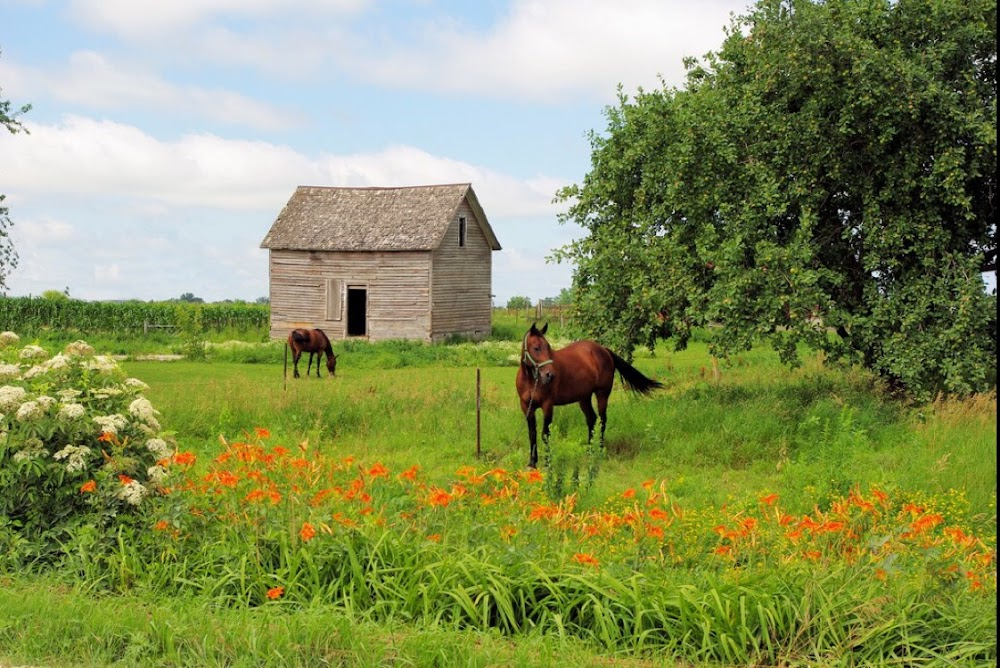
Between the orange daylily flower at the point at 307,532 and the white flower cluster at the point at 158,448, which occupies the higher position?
the white flower cluster at the point at 158,448

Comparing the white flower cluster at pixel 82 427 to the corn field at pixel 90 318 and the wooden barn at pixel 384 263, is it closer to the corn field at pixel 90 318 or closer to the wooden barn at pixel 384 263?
the wooden barn at pixel 384 263

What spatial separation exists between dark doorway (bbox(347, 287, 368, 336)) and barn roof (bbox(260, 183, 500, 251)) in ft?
9.00

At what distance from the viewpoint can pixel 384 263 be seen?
38.6 meters

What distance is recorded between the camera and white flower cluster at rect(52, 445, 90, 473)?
7.74 m

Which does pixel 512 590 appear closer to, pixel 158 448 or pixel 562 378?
pixel 158 448

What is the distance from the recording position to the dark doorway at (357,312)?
41.7 m

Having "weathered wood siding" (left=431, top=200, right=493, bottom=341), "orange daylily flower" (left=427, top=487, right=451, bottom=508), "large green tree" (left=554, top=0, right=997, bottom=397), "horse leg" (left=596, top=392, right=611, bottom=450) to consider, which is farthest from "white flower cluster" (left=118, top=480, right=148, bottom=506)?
"weathered wood siding" (left=431, top=200, right=493, bottom=341)

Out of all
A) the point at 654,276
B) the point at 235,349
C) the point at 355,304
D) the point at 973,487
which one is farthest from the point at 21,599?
the point at 355,304

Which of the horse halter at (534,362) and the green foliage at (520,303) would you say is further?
the green foliage at (520,303)

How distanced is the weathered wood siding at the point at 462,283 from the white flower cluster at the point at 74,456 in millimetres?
29906

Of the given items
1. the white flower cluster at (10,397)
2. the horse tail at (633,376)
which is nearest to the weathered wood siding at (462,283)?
the horse tail at (633,376)

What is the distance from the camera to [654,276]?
1867 cm

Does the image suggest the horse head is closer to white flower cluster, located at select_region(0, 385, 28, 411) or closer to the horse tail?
the horse tail

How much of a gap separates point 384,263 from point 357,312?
17.9 ft
